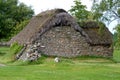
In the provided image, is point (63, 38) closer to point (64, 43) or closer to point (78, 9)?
point (64, 43)

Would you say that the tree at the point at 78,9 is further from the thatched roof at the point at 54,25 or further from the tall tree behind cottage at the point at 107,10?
the tall tree behind cottage at the point at 107,10

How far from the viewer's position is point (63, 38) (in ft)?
126

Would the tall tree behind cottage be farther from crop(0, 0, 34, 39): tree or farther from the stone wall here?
crop(0, 0, 34, 39): tree

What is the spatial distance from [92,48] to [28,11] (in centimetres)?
3328

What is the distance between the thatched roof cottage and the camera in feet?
123

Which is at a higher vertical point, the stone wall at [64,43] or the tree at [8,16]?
the tree at [8,16]

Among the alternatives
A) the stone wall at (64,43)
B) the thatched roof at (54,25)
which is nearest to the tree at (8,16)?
the thatched roof at (54,25)

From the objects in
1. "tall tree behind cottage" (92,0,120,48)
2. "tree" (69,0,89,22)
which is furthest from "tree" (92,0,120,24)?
"tree" (69,0,89,22)

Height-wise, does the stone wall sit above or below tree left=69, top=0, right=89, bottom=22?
below

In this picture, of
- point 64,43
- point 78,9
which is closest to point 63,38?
point 64,43

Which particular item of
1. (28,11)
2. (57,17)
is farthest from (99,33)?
(28,11)

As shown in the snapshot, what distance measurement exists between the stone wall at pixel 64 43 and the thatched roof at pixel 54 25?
0.44 meters

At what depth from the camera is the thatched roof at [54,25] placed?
37.4 metres

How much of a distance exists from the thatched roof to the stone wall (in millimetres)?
438
